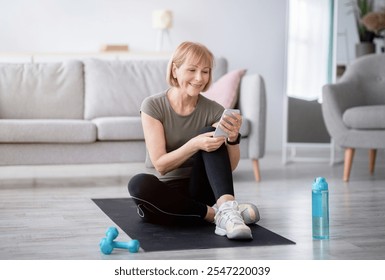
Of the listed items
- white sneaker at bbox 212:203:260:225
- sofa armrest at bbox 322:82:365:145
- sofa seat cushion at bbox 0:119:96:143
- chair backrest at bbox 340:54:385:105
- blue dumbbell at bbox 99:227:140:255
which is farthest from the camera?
chair backrest at bbox 340:54:385:105

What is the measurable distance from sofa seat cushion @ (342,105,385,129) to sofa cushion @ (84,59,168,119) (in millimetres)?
1178

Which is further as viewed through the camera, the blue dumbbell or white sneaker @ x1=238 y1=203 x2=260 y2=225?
white sneaker @ x1=238 y1=203 x2=260 y2=225

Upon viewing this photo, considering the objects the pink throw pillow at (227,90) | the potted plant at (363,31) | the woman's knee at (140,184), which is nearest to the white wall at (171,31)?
the potted plant at (363,31)

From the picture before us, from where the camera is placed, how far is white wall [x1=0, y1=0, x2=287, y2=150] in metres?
5.92

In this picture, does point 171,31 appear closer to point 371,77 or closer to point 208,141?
point 371,77

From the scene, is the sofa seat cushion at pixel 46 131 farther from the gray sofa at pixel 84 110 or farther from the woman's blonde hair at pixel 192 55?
the woman's blonde hair at pixel 192 55

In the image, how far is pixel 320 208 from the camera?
7.81 ft

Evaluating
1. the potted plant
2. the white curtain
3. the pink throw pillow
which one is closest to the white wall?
the potted plant

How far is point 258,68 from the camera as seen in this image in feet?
21.2

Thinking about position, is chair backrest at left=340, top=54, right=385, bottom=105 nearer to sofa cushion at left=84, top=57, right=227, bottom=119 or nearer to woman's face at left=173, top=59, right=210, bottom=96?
sofa cushion at left=84, top=57, right=227, bottom=119

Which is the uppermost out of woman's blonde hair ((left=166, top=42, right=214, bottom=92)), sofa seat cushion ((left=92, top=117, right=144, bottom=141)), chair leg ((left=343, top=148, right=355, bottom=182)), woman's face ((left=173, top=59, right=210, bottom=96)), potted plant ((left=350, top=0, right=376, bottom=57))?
woman's blonde hair ((left=166, top=42, right=214, bottom=92))

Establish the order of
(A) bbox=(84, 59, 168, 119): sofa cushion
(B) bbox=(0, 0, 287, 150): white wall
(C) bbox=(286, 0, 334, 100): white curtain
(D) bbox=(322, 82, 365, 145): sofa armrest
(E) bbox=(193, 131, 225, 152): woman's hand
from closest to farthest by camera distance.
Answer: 1. (E) bbox=(193, 131, 225, 152): woman's hand
2. (D) bbox=(322, 82, 365, 145): sofa armrest
3. (A) bbox=(84, 59, 168, 119): sofa cushion
4. (C) bbox=(286, 0, 334, 100): white curtain
5. (B) bbox=(0, 0, 287, 150): white wall

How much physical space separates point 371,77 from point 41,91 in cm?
208

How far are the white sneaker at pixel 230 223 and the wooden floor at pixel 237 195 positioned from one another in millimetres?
92
